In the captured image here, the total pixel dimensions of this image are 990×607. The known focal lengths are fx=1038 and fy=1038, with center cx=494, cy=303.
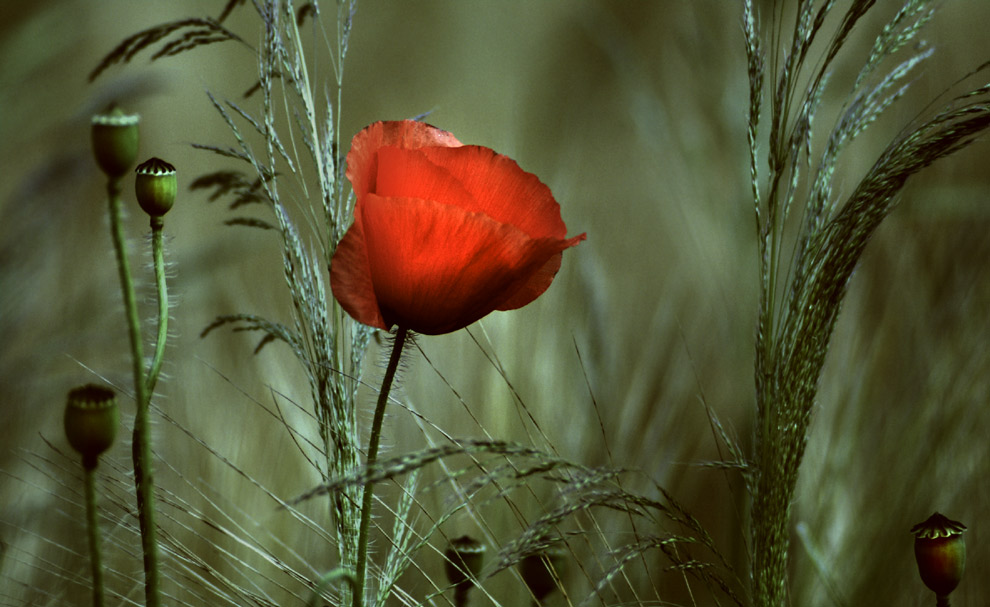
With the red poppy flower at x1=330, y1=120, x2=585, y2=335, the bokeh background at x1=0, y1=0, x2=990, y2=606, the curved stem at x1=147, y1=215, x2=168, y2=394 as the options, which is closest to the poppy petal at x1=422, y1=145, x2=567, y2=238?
the red poppy flower at x1=330, y1=120, x2=585, y2=335

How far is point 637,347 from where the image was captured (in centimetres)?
107

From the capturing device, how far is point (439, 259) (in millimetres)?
381

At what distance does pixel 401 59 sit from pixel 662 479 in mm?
547

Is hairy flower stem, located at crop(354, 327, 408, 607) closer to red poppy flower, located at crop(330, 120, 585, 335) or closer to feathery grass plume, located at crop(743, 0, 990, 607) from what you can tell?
red poppy flower, located at crop(330, 120, 585, 335)

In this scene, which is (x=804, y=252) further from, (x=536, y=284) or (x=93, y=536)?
(x=93, y=536)

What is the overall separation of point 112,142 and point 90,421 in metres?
0.08

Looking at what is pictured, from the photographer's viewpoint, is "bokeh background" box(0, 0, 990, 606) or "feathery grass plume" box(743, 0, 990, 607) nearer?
"feathery grass plume" box(743, 0, 990, 607)

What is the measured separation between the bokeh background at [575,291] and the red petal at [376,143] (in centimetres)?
22

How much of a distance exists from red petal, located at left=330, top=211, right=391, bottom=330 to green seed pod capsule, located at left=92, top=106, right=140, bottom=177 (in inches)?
3.9

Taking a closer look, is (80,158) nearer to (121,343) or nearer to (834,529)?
(121,343)

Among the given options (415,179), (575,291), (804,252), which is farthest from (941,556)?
(575,291)

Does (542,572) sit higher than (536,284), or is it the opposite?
(536,284)

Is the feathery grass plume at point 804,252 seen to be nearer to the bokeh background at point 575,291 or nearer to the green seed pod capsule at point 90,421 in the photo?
the bokeh background at point 575,291

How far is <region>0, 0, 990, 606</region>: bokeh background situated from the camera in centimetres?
75
